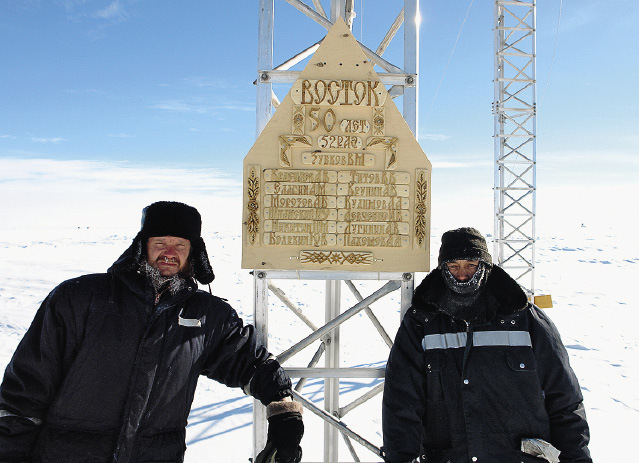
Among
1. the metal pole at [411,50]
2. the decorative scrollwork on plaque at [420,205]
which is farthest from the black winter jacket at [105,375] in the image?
the metal pole at [411,50]

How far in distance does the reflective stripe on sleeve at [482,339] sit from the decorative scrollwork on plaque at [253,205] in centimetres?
130

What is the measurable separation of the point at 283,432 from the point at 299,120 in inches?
76.0

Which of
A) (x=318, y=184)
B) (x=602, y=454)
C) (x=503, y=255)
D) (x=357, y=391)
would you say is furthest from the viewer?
(x=503, y=255)

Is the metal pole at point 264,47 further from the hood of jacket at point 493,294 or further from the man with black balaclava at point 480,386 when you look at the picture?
the man with black balaclava at point 480,386

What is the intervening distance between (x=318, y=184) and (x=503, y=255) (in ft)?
36.2

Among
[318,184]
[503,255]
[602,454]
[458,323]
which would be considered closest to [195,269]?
[318,184]

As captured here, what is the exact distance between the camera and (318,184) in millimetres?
2859

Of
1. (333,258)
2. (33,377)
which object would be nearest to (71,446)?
(33,377)

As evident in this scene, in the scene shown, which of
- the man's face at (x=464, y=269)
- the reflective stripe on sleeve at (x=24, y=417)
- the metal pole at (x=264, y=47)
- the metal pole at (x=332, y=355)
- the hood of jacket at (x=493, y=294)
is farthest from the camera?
the metal pole at (x=332, y=355)

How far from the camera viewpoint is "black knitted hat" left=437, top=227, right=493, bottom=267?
249cm

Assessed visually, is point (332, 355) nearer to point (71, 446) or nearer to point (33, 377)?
point (71, 446)

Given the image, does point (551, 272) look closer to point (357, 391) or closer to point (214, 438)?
point (357, 391)

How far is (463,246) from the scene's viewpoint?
2.51m

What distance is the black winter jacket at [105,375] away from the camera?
6.64ft
